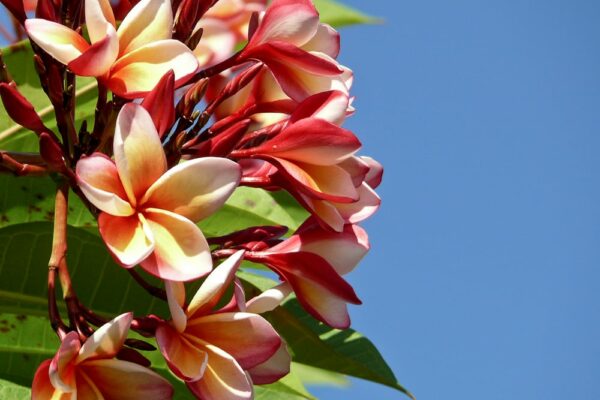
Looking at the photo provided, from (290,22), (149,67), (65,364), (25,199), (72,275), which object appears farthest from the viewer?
(25,199)

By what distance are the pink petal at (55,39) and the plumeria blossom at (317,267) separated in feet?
0.94

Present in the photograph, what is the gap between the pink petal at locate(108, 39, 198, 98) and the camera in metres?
1.08

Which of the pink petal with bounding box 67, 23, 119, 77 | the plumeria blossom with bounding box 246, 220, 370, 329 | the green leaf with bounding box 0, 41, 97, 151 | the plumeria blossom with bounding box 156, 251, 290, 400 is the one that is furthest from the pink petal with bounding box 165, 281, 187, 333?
the green leaf with bounding box 0, 41, 97, 151

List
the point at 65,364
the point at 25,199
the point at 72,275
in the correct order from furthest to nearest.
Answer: the point at 25,199 < the point at 72,275 < the point at 65,364

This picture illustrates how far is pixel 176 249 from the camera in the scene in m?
1.01

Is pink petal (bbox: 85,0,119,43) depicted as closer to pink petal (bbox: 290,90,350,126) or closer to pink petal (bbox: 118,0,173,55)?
pink petal (bbox: 118,0,173,55)

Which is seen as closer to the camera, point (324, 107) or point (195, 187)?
point (195, 187)

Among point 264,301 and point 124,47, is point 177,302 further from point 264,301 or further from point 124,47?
point 124,47

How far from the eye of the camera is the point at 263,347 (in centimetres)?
107

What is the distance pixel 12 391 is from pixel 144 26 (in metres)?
0.48

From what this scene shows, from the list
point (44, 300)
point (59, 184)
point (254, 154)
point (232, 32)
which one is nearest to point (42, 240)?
point (44, 300)

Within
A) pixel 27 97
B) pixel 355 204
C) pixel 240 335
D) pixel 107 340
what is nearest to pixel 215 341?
pixel 240 335

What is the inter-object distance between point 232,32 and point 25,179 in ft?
1.14

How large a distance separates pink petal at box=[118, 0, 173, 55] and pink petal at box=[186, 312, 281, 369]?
283 mm
